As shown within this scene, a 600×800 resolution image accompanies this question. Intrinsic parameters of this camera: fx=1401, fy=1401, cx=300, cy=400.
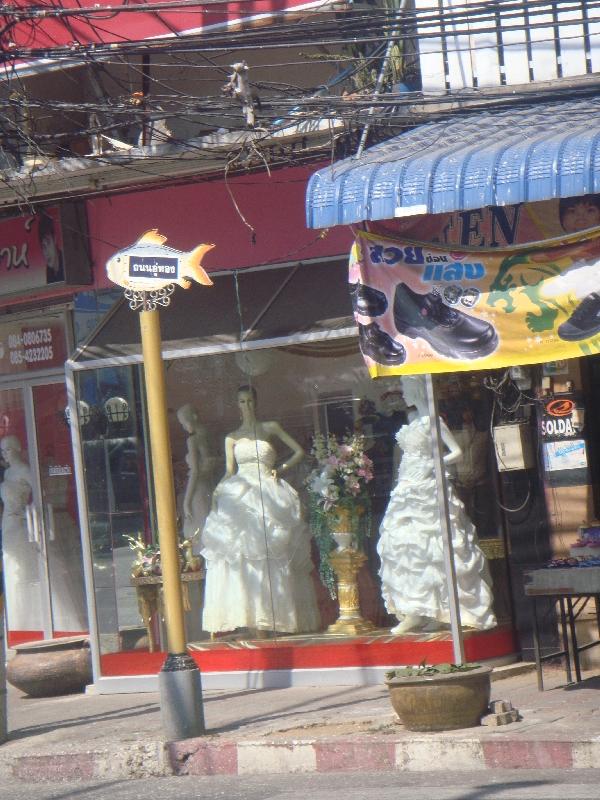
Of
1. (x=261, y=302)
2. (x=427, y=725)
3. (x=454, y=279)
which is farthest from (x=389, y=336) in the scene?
(x=427, y=725)

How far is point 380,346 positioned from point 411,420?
3.62 feet

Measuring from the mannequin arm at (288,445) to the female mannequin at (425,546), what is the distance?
35.9 inches

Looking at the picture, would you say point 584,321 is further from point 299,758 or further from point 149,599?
point 149,599

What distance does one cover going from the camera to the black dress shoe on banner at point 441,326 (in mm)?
9477

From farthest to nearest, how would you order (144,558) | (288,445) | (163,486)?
(144,558) → (288,445) → (163,486)

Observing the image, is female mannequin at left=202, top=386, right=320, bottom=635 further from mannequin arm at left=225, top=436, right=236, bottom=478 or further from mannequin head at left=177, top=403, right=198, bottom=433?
mannequin head at left=177, top=403, right=198, bottom=433

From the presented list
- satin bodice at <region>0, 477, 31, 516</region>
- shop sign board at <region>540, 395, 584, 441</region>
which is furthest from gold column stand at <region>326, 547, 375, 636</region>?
satin bodice at <region>0, 477, 31, 516</region>

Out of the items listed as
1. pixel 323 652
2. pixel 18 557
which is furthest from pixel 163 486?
pixel 18 557

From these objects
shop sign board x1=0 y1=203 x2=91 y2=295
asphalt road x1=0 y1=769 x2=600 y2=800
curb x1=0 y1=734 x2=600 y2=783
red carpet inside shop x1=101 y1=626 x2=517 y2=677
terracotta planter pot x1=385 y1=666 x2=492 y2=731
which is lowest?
→ asphalt road x1=0 y1=769 x2=600 y2=800

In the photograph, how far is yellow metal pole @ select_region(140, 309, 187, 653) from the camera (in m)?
9.38

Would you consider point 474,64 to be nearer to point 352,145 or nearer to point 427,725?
point 352,145

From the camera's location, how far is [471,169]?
902 centimetres

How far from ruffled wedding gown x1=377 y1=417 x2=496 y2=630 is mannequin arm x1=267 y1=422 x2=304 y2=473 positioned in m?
0.92

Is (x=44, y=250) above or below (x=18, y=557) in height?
above
